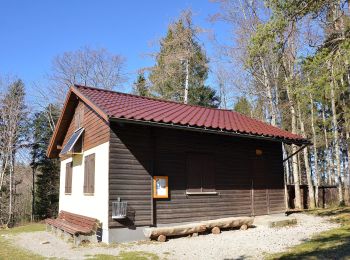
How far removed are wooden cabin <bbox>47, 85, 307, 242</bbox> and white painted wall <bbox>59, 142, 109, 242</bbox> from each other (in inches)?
1.2

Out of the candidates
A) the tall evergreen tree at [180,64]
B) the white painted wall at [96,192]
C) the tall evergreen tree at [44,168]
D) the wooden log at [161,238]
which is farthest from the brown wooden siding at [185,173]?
the tall evergreen tree at [44,168]

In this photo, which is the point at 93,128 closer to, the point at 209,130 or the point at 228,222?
the point at 209,130

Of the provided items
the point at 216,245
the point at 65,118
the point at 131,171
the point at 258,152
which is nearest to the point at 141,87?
the point at 65,118

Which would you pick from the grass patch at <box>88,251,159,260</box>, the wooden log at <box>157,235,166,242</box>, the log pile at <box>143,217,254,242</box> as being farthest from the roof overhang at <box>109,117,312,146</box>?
the grass patch at <box>88,251,159,260</box>

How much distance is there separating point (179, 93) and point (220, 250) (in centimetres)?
2088

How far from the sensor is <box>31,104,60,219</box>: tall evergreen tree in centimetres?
3172

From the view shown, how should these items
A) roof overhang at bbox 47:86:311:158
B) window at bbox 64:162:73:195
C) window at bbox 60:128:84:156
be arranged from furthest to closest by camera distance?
window at bbox 64:162:73:195, window at bbox 60:128:84:156, roof overhang at bbox 47:86:311:158

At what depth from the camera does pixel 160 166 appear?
11.9 meters

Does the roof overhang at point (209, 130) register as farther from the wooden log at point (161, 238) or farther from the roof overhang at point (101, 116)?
the wooden log at point (161, 238)

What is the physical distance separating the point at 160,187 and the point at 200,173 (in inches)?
71.0

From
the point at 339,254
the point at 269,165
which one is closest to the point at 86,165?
the point at 269,165

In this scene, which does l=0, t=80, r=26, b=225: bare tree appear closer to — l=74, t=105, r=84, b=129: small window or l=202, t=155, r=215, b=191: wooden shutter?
l=74, t=105, r=84, b=129: small window

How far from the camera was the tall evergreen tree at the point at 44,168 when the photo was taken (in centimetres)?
3172

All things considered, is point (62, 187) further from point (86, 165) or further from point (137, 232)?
point (137, 232)
